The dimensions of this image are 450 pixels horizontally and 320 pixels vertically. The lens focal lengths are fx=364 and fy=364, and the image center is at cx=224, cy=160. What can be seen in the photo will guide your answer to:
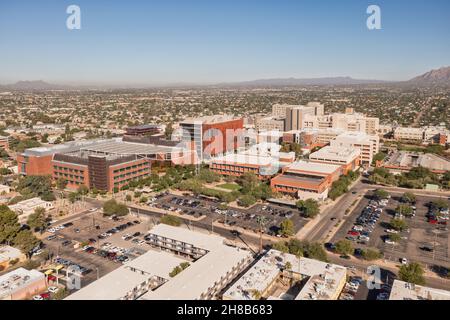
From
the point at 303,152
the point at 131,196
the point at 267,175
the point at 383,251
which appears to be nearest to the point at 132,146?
the point at 131,196

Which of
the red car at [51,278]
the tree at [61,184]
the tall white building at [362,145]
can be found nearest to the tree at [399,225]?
the red car at [51,278]

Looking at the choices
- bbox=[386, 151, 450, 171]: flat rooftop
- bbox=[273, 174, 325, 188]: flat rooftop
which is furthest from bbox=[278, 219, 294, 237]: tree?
bbox=[386, 151, 450, 171]: flat rooftop

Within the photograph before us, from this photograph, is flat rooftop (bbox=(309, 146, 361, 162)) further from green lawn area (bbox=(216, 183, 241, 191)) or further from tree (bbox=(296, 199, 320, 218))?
tree (bbox=(296, 199, 320, 218))

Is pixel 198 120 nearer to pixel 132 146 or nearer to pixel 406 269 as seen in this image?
pixel 132 146

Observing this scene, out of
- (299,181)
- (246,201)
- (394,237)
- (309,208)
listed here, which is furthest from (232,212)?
(394,237)

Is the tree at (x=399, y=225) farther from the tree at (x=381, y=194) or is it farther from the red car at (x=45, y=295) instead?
the red car at (x=45, y=295)

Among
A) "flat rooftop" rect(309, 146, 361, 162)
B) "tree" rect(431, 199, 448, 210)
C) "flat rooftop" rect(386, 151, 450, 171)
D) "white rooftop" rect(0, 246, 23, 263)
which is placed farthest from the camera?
"flat rooftop" rect(386, 151, 450, 171)
